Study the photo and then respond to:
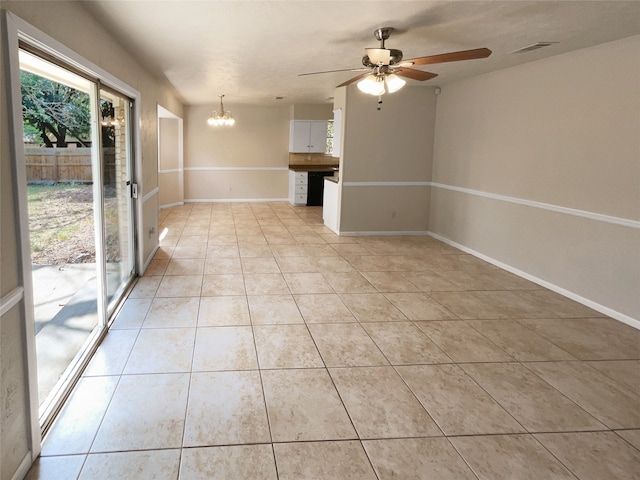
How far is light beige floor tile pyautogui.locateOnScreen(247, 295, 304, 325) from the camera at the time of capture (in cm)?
372

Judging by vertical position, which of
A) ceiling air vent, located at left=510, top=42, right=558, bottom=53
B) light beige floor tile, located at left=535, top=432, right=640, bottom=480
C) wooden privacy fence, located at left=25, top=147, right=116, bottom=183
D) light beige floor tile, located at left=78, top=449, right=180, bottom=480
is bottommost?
light beige floor tile, located at left=78, top=449, right=180, bottom=480

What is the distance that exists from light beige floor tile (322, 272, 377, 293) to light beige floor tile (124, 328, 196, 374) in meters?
1.67

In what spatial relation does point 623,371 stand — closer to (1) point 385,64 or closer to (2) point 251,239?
(1) point 385,64

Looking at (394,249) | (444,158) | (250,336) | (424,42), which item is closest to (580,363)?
(250,336)

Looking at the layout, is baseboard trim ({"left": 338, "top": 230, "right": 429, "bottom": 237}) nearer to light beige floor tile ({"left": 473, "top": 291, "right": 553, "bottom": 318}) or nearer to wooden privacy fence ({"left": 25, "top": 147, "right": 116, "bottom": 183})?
light beige floor tile ({"left": 473, "top": 291, "right": 553, "bottom": 318})

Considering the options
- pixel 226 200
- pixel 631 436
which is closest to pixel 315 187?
pixel 226 200

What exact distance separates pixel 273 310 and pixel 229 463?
196cm

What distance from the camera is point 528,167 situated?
16.4ft

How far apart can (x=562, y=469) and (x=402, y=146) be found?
573 centimetres

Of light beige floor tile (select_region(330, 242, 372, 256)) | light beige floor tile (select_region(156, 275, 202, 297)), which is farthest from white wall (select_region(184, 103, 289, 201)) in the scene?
light beige floor tile (select_region(156, 275, 202, 297))

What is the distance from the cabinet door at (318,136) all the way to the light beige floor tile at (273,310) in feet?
22.6

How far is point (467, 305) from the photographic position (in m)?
4.18

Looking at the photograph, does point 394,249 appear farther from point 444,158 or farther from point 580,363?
point 580,363

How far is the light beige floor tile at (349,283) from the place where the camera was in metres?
4.57
